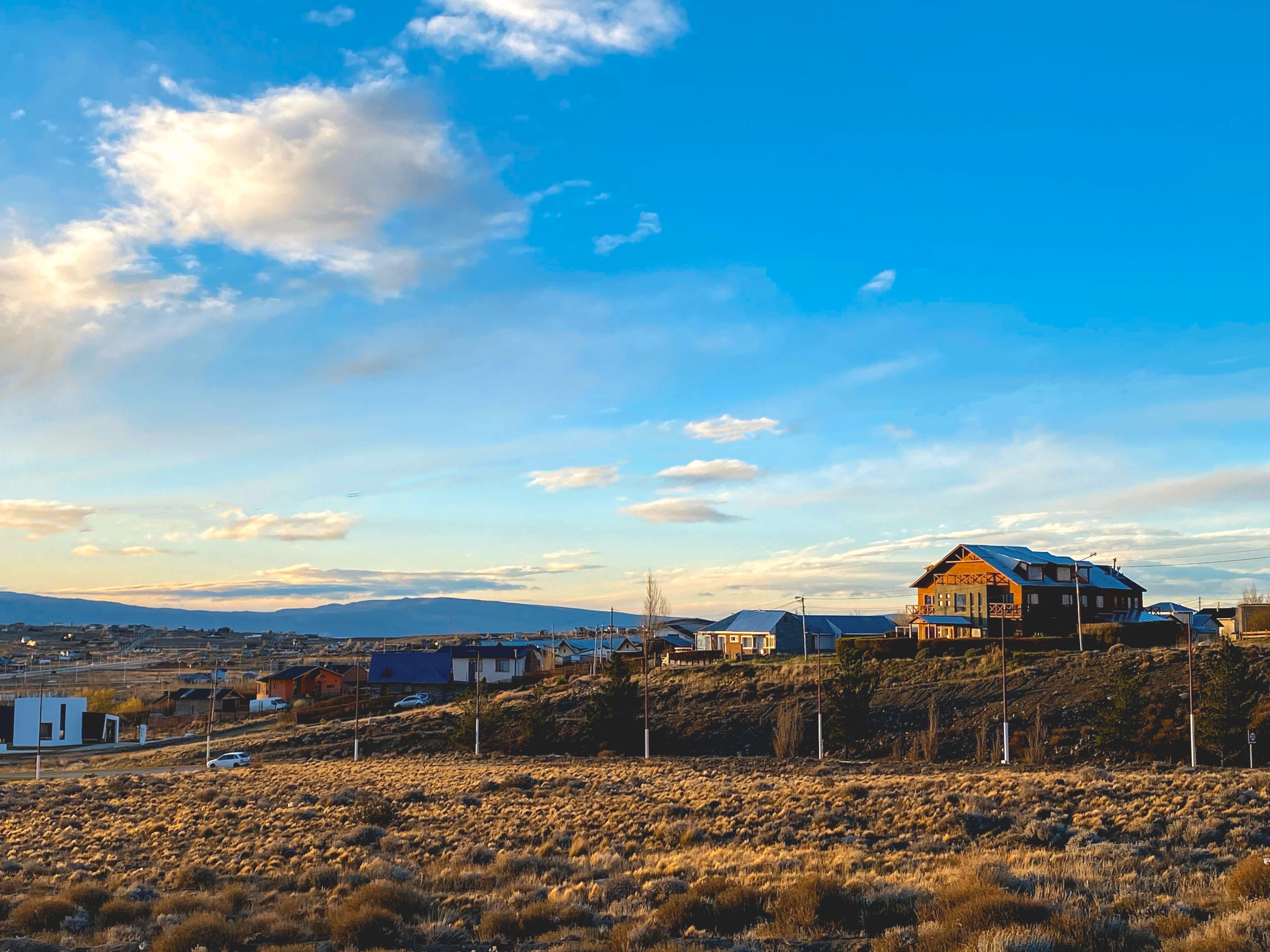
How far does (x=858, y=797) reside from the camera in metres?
27.3

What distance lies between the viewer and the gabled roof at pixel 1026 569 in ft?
246

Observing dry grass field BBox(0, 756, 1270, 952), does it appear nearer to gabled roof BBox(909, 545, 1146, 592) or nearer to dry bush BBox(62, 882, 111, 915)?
dry bush BBox(62, 882, 111, 915)

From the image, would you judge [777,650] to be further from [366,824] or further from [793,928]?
[793,928]

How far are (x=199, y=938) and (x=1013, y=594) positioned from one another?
70.2 meters

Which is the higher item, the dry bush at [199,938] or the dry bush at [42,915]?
the dry bush at [199,938]

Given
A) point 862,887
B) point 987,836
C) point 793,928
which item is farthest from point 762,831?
point 793,928

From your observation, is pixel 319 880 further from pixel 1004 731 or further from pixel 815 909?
pixel 1004 731

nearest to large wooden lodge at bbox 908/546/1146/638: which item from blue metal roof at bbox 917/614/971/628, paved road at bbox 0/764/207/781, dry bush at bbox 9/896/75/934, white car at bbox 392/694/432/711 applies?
blue metal roof at bbox 917/614/971/628

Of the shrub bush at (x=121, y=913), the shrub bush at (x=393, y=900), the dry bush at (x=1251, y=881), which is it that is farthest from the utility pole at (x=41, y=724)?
the dry bush at (x=1251, y=881)

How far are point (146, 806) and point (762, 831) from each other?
2297 centimetres

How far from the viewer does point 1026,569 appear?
75625mm

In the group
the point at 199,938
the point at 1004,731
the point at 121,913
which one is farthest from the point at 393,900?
the point at 1004,731

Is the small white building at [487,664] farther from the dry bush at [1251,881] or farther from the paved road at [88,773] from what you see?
the dry bush at [1251,881]

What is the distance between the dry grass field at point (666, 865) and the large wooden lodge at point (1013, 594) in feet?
128
